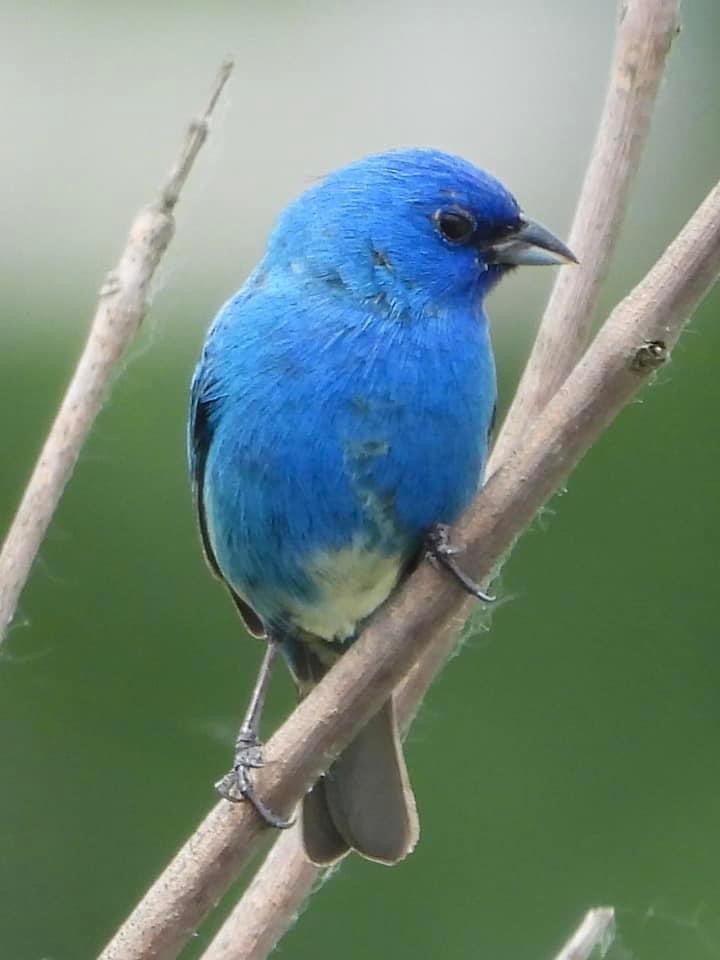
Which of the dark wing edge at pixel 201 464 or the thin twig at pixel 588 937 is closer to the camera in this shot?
the thin twig at pixel 588 937

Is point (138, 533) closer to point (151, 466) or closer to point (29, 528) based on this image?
point (151, 466)

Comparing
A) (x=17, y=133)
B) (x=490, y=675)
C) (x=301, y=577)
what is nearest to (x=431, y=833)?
(x=490, y=675)

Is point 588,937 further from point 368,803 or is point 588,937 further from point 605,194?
point 605,194

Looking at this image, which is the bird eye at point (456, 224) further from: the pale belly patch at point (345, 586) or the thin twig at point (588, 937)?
the thin twig at point (588, 937)

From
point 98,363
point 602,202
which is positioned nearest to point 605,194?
point 602,202

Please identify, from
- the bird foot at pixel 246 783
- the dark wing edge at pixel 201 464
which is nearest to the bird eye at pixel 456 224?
the dark wing edge at pixel 201 464
